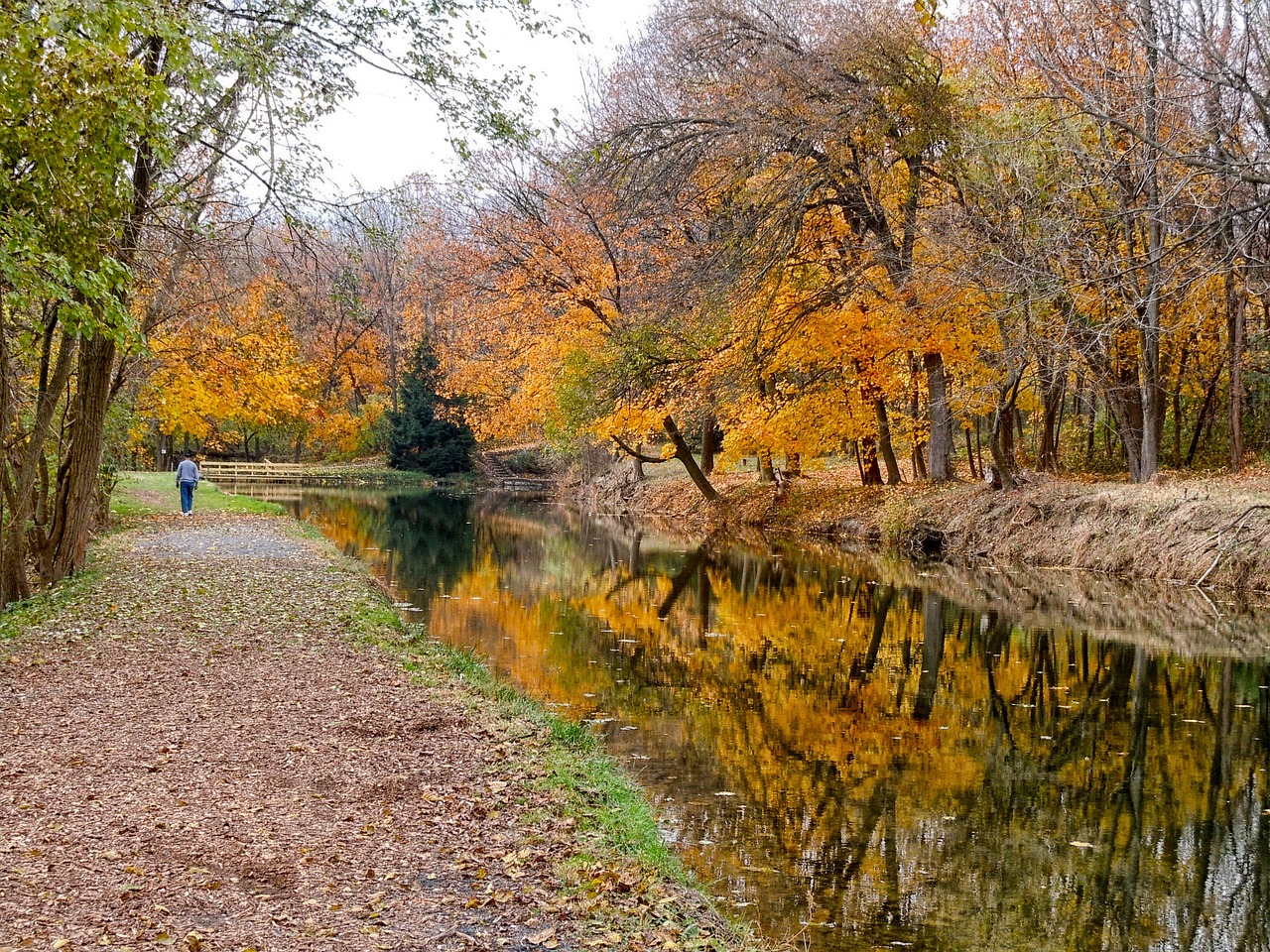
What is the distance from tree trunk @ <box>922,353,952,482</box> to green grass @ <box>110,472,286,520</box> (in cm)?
1738

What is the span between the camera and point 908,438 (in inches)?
1103

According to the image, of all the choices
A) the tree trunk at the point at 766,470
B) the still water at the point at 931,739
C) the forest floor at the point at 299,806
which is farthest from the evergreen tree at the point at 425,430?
the forest floor at the point at 299,806

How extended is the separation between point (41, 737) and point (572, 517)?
29.7 metres

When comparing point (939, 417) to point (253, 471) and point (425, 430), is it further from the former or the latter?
point (253, 471)

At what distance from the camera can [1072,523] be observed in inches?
782

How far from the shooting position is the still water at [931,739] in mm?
5742

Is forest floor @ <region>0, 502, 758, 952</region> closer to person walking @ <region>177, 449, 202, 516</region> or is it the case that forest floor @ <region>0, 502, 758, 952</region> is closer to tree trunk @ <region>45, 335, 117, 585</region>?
tree trunk @ <region>45, 335, 117, 585</region>

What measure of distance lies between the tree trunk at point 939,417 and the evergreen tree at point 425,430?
33830 millimetres

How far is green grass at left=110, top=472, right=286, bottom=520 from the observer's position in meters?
25.4

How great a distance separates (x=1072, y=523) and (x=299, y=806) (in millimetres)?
17463

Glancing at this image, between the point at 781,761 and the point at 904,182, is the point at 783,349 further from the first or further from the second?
the point at 781,761

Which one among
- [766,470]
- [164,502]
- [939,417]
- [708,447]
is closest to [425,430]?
[708,447]

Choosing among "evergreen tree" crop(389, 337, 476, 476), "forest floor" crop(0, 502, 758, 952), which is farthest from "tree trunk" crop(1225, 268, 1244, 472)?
"evergreen tree" crop(389, 337, 476, 476)

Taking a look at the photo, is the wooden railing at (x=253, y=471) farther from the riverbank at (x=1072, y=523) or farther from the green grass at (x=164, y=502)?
the riverbank at (x=1072, y=523)
